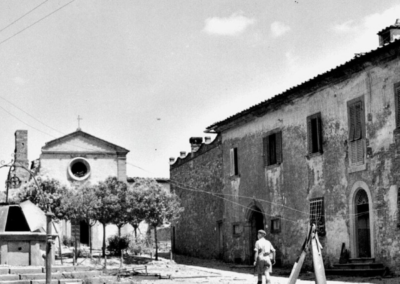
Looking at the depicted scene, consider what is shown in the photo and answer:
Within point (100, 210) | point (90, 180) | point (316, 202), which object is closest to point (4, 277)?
point (316, 202)

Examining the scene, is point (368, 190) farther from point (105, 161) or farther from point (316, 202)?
point (105, 161)

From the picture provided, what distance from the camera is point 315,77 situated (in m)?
24.9

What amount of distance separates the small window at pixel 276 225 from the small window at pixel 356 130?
562 cm

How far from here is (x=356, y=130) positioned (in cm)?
2320

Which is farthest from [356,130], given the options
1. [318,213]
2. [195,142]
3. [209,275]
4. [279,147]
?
[195,142]

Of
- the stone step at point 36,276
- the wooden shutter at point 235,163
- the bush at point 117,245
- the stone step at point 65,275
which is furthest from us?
the bush at point 117,245

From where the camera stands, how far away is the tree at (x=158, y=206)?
1345 inches

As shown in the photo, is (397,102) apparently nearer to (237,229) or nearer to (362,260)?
(362,260)

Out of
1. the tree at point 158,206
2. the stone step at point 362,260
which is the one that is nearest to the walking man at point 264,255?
the stone step at point 362,260

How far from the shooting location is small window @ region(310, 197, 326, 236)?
2488 cm

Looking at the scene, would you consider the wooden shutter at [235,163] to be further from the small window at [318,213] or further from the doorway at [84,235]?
the doorway at [84,235]

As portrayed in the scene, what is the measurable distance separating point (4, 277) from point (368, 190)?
11019 mm

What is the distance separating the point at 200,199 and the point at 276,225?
9723mm

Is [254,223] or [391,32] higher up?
[391,32]
